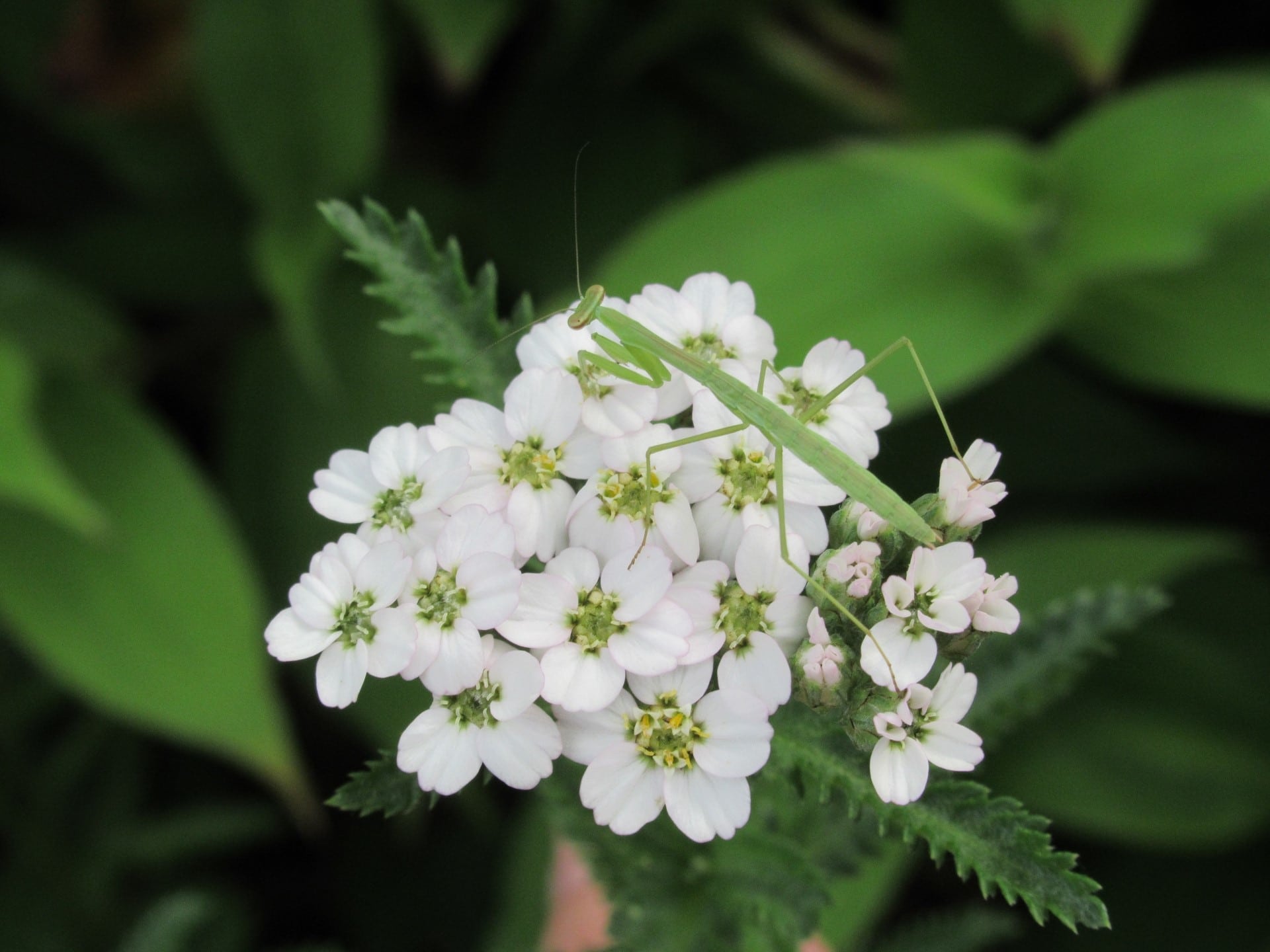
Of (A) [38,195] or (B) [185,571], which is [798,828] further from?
(A) [38,195]

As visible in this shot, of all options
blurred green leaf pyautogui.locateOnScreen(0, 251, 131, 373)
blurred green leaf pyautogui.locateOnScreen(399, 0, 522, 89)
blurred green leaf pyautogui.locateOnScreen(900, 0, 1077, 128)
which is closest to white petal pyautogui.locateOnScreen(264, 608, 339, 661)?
blurred green leaf pyautogui.locateOnScreen(399, 0, 522, 89)

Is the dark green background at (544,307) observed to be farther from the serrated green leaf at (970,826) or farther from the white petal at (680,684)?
the white petal at (680,684)

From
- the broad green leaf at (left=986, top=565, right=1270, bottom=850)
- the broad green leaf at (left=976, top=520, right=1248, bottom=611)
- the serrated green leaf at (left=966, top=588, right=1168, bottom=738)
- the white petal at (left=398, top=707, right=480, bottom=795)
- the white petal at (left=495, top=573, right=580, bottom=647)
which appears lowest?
the broad green leaf at (left=986, top=565, right=1270, bottom=850)

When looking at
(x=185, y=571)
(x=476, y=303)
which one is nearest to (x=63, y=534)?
(x=185, y=571)

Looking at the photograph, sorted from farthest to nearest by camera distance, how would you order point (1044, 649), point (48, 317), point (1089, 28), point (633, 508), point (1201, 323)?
point (48, 317), point (1201, 323), point (1089, 28), point (1044, 649), point (633, 508)

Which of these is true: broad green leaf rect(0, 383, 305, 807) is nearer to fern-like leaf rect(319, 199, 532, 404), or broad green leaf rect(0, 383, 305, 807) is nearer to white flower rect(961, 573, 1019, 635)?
fern-like leaf rect(319, 199, 532, 404)

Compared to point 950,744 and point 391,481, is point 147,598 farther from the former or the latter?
point 950,744

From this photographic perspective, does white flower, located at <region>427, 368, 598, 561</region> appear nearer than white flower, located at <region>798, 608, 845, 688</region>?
No

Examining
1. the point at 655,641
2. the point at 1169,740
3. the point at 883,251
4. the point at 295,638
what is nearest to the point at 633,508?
the point at 655,641
